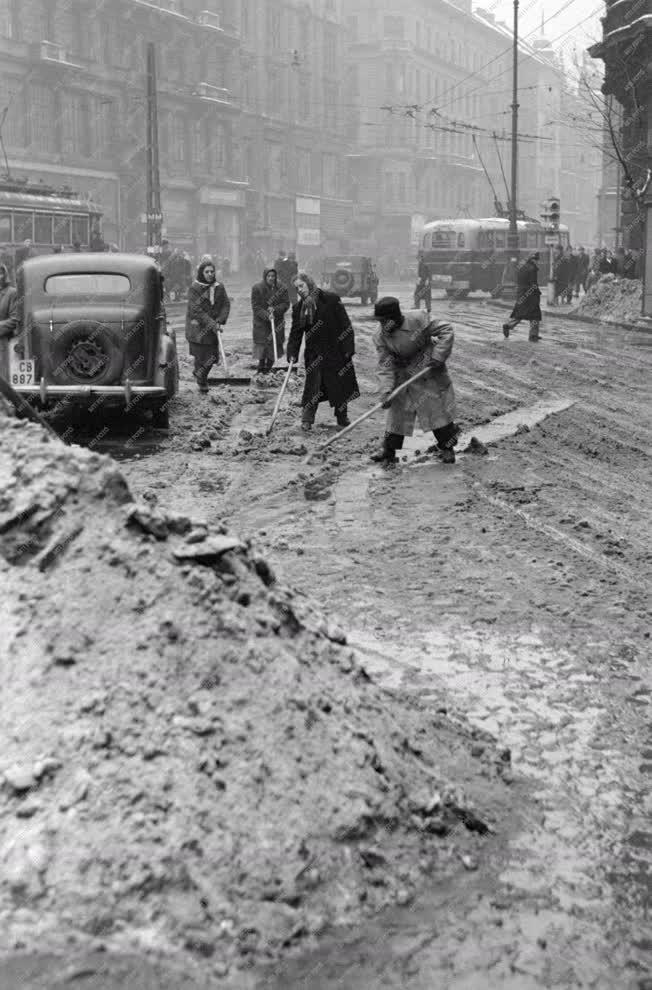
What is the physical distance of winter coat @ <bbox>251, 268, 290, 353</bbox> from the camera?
17.8m

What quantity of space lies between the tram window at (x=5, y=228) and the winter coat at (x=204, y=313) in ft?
49.4

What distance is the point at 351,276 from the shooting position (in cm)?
4009

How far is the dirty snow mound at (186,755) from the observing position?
3689mm

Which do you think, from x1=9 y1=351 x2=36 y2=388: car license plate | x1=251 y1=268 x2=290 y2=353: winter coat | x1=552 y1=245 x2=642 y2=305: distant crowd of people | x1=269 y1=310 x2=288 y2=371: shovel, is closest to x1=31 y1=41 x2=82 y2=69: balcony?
x1=552 y1=245 x2=642 y2=305: distant crowd of people

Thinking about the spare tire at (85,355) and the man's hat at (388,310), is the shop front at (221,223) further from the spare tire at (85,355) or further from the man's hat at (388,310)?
the man's hat at (388,310)

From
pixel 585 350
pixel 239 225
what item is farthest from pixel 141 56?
pixel 585 350

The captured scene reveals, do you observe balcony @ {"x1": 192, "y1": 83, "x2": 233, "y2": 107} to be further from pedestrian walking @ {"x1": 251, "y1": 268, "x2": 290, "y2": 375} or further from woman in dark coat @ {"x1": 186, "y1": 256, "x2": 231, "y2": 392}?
woman in dark coat @ {"x1": 186, "y1": 256, "x2": 231, "y2": 392}

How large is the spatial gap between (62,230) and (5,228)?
2396 millimetres

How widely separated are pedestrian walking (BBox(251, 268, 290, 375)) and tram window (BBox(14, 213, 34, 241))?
43.8 ft

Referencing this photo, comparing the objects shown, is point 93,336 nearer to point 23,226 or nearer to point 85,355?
point 85,355

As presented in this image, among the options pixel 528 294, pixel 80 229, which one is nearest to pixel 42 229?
pixel 80 229

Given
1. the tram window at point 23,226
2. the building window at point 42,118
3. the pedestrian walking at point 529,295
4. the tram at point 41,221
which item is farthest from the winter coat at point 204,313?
the building window at point 42,118

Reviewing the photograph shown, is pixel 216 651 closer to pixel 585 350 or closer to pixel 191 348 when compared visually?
pixel 191 348

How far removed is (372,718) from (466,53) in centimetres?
9800
